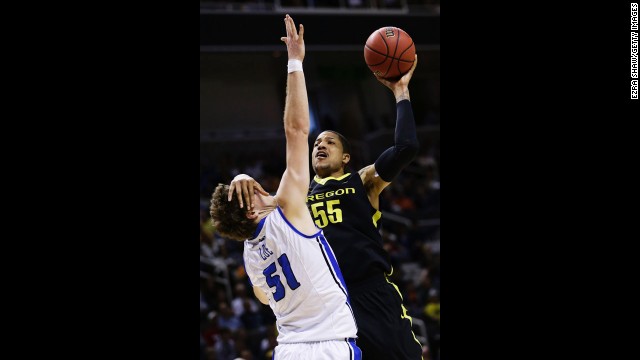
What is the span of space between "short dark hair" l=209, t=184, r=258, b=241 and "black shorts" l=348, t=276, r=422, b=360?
123 centimetres

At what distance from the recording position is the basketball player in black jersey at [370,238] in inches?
218

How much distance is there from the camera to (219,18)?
634 inches

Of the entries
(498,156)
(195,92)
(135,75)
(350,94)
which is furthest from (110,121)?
(350,94)

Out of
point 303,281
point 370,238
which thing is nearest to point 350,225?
point 370,238

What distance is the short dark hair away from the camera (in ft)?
15.4

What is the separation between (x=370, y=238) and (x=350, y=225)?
0.17 meters

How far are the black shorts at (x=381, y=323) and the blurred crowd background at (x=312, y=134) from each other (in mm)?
7134

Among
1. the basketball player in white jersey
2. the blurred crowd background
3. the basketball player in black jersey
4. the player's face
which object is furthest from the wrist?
the blurred crowd background

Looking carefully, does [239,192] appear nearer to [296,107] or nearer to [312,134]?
[296,107]

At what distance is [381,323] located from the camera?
558 centimetres

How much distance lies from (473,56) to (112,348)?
11.7ft

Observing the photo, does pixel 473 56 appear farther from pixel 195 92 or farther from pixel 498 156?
pixel 195 92

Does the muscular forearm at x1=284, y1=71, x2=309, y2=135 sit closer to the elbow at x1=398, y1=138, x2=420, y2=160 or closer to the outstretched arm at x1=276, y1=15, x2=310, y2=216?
the outstretched arm at x1=276, y1=15, x2=310, y2=216

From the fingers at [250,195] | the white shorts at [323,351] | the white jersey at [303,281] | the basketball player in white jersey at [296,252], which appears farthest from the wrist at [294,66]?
the white shorts at [323,351]
